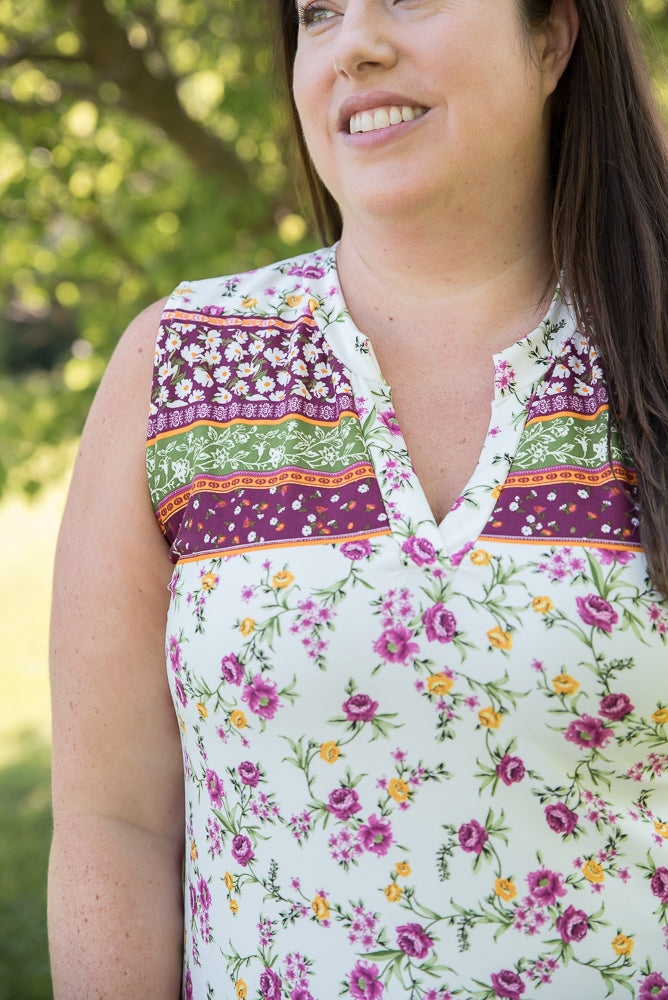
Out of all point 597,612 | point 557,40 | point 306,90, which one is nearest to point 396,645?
point 597,612

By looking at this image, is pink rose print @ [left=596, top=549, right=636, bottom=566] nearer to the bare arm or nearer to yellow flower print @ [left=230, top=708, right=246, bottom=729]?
yellow flower print @ [left=230, top=708, right=246, bottom=729]

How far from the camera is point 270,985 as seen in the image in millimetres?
1641

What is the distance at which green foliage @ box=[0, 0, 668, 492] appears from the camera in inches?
151

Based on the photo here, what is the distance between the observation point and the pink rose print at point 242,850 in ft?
5.40

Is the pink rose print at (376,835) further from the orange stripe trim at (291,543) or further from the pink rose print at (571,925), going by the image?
the orange stripe trim at (291,543)

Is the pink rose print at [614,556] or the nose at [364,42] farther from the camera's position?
the nose at [364,42]

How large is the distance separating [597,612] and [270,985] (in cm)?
75

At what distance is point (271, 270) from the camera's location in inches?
78.8

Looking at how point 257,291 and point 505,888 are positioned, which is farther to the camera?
point 257,291

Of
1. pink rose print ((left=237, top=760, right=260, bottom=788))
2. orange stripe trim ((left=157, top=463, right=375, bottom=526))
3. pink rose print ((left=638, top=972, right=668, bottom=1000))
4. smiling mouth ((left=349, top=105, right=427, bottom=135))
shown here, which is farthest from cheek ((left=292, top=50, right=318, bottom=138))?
pink rose print ((left=638, top=972, right=668, bottom=1000))

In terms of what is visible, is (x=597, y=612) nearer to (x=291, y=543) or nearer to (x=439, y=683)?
(x=439, y=683)

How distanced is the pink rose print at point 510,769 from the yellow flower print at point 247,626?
1.33 feet

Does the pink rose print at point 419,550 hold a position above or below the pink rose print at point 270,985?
above

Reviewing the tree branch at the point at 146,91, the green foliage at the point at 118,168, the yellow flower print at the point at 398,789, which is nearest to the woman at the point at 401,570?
the yellow flower print at the point at 398,789
